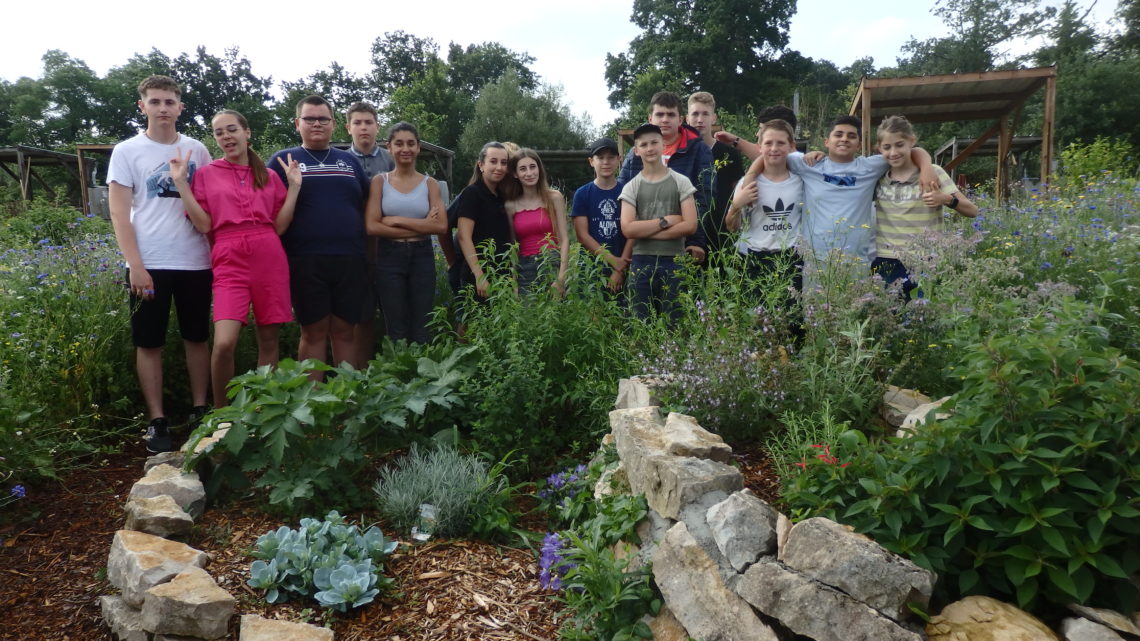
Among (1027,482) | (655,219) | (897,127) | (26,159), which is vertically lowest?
(1027,482)

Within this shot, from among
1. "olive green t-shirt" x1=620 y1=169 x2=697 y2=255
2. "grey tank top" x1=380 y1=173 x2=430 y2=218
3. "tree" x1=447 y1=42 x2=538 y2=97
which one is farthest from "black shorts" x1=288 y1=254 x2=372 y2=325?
"tree" x1=447 y1=42 x2=538 y2=97

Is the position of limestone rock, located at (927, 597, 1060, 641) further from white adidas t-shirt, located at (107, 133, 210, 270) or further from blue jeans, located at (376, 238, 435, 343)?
white adidas t-shirt, located at (107, 133, 210, 270)

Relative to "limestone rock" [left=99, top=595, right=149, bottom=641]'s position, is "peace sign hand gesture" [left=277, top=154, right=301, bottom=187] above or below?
above

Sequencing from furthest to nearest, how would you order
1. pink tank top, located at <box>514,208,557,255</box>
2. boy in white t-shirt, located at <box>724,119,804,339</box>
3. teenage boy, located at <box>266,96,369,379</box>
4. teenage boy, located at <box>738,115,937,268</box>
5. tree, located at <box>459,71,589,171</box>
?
tree, located at <box>459,71,589,171</box>, pink tank top, located at <box>514,208,557,255</box>, teenage boy, located at <box>266,96,369,379</box>, boy in white t-shirt, located at <box>724,119,804,339</box>, teenage boy, located at <box>738,115,937,268</box>

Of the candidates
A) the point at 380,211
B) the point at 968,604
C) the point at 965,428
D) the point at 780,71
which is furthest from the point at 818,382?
the point at 780,71

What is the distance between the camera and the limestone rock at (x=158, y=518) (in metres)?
3.01

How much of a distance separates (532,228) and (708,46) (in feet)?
125

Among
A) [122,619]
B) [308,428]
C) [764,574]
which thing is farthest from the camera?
[308,428]

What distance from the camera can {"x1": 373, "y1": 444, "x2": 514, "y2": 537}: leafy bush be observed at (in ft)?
10.7

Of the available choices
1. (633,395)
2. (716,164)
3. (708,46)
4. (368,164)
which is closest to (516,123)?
(708,46)

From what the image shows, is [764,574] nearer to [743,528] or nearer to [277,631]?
[743,528]

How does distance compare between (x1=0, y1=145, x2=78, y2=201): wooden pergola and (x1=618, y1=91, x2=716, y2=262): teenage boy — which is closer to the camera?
(x1=618, y1=91, x2=716, y2=262): teenage boy

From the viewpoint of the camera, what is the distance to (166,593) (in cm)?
247

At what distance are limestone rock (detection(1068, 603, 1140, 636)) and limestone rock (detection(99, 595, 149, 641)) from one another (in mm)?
2935
